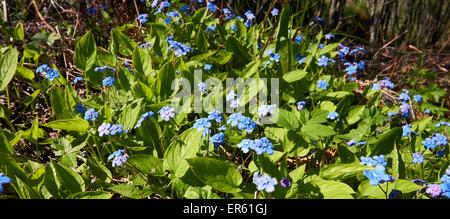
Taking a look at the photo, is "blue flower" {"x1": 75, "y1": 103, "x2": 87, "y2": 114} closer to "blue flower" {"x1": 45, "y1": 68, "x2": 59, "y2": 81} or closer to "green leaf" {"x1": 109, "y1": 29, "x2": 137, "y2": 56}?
"blue flower" {"x1": 45, "y1": 68, "x2": 59, "y2": 81}

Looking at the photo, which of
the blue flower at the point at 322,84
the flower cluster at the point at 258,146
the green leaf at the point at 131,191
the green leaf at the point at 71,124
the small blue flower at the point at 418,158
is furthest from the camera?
the blue flower at the point at 322,84

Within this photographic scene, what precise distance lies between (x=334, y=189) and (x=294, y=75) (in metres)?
1.01

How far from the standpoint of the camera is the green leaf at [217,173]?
5.69 ft

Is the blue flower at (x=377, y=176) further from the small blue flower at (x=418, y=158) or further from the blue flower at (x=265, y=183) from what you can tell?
the small blue flower at (x=418, y=158)

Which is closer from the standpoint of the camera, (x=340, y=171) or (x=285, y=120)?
(x=340, y=171)

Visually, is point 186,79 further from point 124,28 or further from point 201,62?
point 124,28

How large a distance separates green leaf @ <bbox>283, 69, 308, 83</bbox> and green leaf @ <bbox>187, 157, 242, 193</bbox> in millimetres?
1013

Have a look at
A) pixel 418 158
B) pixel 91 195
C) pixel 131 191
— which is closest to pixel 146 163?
pixel 131 191

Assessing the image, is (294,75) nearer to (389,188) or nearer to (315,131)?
(315,131)

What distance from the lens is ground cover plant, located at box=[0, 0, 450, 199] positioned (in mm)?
1815

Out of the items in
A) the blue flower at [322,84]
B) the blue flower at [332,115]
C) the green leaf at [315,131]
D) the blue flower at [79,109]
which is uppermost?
the blue flower at [322,84]

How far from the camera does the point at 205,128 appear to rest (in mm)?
1971

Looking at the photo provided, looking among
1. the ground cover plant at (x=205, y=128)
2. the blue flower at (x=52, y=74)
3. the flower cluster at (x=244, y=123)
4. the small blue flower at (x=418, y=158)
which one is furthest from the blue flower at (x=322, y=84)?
the blue flower at (x=52, y=74)
